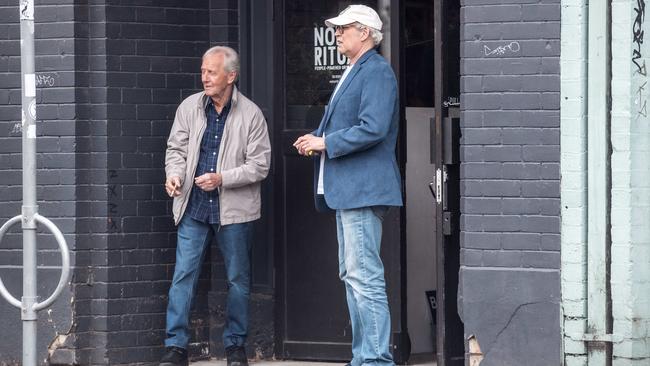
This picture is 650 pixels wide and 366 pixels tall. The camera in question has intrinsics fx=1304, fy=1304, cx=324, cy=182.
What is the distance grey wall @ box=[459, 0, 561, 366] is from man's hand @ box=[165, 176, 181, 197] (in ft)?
5.65

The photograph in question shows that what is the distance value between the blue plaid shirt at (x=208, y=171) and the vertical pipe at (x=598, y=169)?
2238 mm

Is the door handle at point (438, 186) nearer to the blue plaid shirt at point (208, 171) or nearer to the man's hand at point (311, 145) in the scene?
the man's hand at point (311, 145)

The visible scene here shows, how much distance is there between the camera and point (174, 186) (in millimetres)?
7781

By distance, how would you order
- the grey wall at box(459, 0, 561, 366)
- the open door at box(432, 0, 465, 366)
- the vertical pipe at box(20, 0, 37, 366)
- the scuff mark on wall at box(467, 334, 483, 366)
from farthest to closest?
1. the open door at box(432, 0, 465, 366)
2. the scuff mark on wall at box(467, 334, 483, 366)
3. the grey wall at box(459, 0, 561, 366)
4. the vertical pipe at box(20, 0, 37, 366)

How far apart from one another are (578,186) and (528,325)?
0.81 metres

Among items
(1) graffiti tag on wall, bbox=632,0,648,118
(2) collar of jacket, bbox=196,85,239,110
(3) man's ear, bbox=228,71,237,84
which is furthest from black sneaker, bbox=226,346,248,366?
(1) graffiti tag on wall, bbox=632,0,648,118

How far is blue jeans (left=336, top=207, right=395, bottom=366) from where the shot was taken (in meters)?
7.03

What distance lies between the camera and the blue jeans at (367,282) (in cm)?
703

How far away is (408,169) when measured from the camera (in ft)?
27.1

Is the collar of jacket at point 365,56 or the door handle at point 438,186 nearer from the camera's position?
the collar of jacket at point 365,56

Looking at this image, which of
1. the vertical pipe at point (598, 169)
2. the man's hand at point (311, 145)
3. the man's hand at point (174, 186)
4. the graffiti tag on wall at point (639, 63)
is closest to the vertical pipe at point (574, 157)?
the vertical pipe at point (598, 169)

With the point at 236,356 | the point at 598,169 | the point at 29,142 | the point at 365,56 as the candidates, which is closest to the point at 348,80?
the point at 365,56

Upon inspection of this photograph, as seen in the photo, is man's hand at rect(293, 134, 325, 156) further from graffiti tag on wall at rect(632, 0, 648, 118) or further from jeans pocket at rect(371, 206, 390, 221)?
graffiti tag on wall at rect(632, 0, 648, 118)

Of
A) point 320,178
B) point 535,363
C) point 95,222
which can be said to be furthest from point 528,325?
point 95,222
